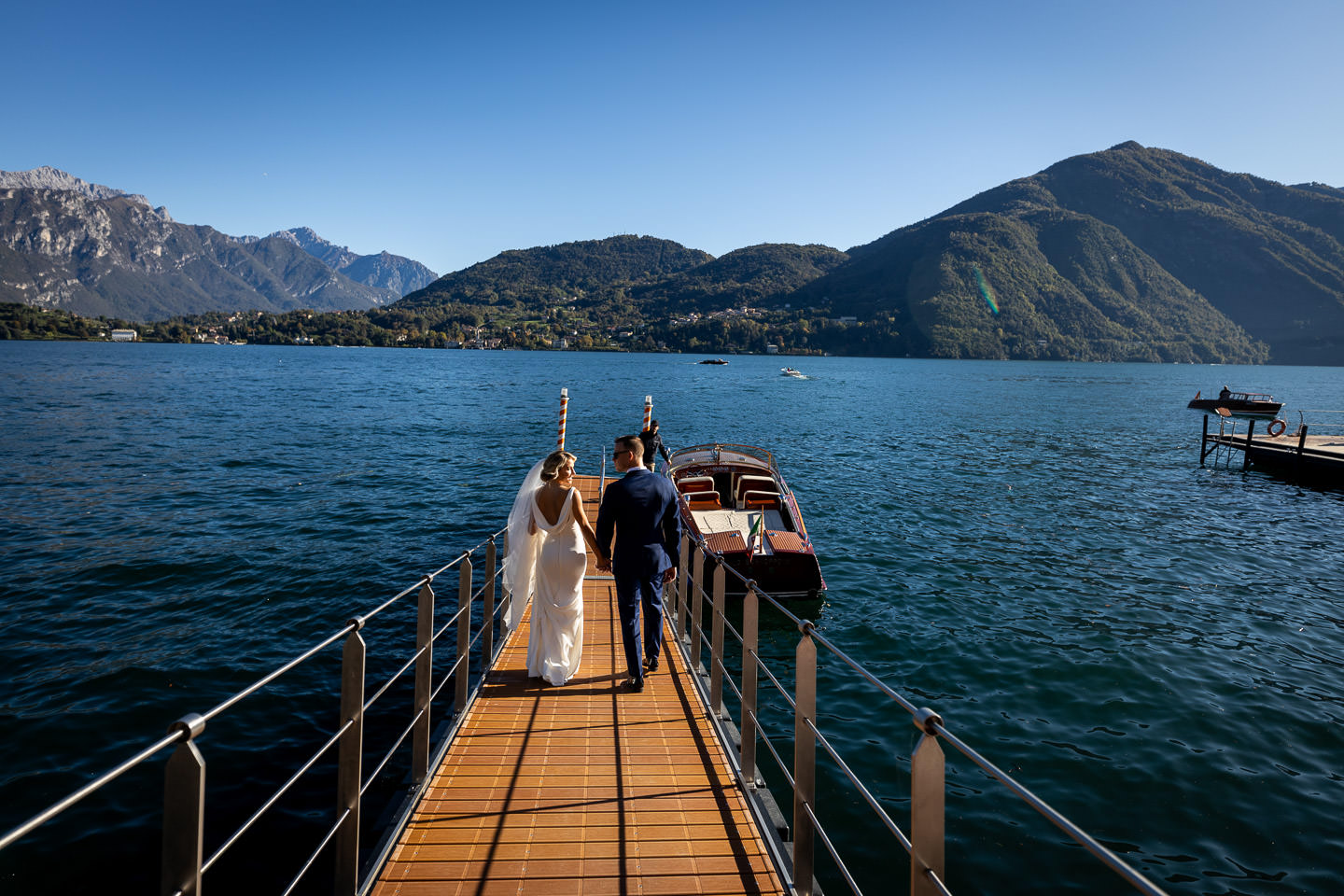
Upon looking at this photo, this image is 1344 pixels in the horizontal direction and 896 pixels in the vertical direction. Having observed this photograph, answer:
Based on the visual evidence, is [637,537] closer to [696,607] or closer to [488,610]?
[696,607]

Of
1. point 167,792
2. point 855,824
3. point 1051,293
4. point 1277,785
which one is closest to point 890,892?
point 855,824

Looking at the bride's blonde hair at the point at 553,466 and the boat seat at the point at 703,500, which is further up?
the bride's blonde hair at the point at 553,466

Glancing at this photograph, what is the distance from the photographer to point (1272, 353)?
7392 inches

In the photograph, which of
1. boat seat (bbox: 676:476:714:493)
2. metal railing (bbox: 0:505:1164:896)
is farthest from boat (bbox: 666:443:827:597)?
metal railing (bbox: 0:505:1164:896)

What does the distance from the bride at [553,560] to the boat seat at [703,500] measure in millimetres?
8083

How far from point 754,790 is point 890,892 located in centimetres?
231

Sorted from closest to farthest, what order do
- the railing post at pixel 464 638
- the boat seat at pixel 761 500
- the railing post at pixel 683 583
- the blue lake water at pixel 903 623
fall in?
the railing post at pixel 464 638 < the blue lake water at pixel 903 623 < the railing post at pixel 683 583 < the boat seat at pixel 761 500

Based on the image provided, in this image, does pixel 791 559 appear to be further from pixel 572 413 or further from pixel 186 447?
pixel 572 413

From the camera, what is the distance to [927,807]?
2.58m

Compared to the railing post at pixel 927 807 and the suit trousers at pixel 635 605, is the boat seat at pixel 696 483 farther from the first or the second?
the railing post at pixel 927 807

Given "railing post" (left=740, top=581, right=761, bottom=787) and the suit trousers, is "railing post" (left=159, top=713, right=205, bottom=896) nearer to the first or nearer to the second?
"railing post" (left=740, top=581, right=761, bottom=787)

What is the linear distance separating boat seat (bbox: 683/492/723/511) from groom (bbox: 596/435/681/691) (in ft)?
27.1

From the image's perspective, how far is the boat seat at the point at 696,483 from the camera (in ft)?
50.1

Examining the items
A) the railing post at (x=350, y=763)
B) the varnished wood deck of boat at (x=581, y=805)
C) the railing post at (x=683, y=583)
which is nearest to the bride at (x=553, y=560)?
the varnished wood deck of boat at (x=581, y=805)
